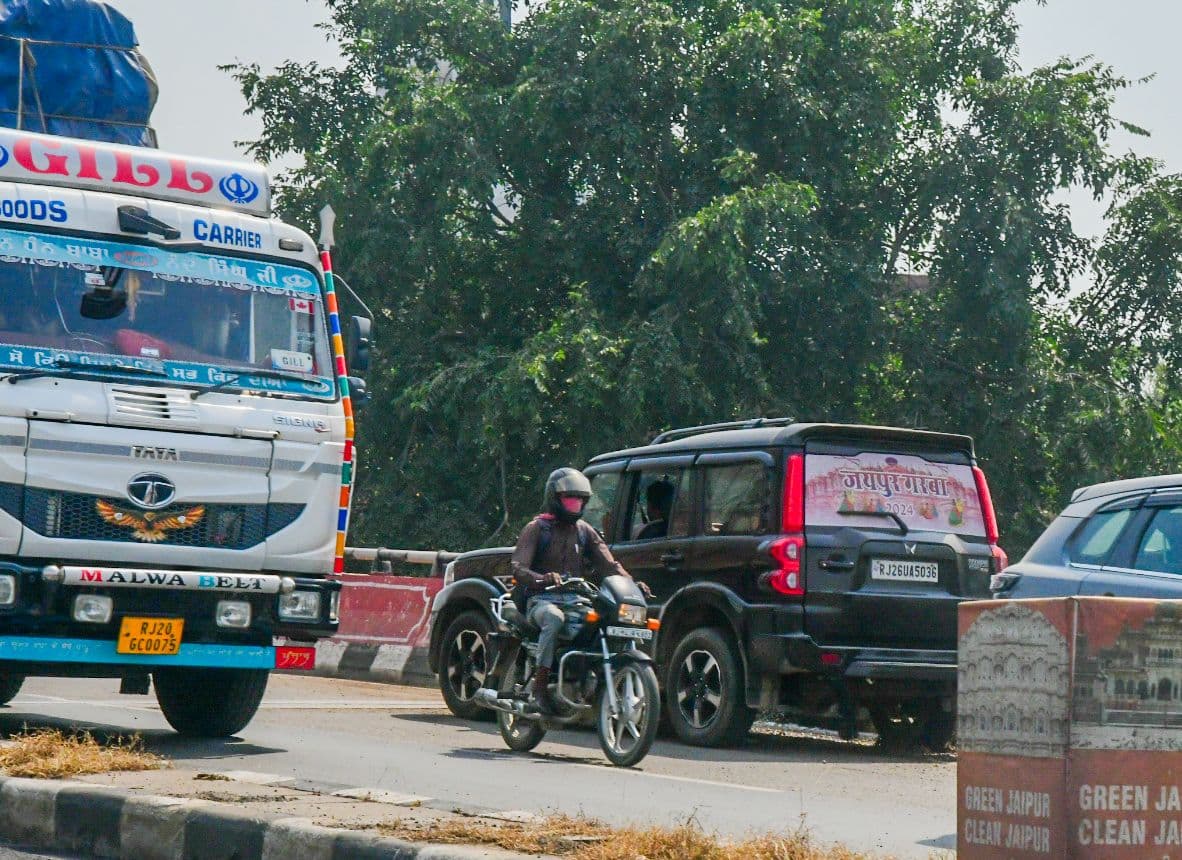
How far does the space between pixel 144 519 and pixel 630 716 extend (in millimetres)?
3003

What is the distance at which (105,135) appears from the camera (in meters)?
11.9

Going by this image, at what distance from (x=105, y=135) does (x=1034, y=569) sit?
262 inches

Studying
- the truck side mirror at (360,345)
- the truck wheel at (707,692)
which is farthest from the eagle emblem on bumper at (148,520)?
the truck wheel at (707,692)

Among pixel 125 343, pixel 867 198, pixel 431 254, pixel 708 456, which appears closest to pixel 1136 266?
pixel 867 198

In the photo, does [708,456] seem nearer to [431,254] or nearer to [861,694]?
[861,694]

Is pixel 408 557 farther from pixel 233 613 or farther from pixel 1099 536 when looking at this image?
pixel 1099 536

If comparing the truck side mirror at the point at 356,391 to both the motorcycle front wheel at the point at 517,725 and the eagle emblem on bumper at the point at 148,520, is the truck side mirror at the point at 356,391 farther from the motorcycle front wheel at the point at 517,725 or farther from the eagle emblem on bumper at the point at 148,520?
the motorcycle front wheel at the point at 517,725

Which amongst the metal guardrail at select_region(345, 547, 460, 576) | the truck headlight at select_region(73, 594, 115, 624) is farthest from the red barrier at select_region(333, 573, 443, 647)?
the truck headlight at select_region(73, 594, 115, 624)

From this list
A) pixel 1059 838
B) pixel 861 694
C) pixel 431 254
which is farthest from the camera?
pixel 431 254

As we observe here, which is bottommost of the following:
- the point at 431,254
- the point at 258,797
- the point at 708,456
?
the point at 258,797

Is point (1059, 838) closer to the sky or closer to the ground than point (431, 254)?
closer to the ground

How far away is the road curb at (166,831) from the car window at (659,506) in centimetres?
559

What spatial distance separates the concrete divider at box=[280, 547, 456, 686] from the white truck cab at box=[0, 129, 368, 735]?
6587mm

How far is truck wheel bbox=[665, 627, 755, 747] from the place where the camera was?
11594 millimetres
